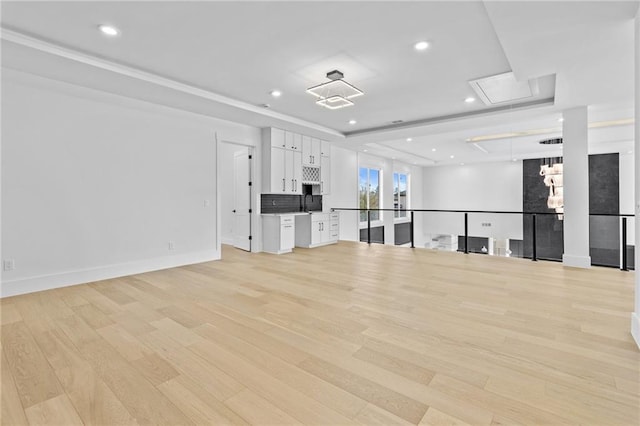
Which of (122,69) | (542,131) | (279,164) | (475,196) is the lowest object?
(475,196)

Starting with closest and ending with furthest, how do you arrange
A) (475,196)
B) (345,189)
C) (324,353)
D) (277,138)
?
1. (324,353)
2. (277,138)
3. (345,189)
4. (475,196)

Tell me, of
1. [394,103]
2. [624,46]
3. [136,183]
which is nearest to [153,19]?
[136,183]

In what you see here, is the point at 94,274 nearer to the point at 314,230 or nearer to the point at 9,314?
the point at 9,314

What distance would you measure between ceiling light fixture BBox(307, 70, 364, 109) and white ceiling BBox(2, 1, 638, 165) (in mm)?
132

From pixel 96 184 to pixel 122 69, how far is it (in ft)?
5.44

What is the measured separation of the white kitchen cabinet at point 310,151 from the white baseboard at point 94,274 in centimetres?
307

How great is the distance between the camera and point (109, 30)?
298 cm

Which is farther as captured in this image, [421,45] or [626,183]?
[626,183]

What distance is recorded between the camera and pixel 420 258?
19.4ft

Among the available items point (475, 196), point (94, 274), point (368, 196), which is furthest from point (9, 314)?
point (475, 196)

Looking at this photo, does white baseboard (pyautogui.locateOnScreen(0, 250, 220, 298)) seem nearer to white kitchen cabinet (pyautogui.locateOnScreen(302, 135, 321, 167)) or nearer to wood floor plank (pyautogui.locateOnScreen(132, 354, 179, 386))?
wood floor plank (pyautogui.locateOnScreen(132, 354, 179, 386))

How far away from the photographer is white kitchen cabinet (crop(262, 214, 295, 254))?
649 centimetres

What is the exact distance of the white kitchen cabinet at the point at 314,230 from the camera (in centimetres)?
732

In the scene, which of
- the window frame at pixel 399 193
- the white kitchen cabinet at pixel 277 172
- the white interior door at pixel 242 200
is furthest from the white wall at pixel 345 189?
the window frame at pixel 399 193
